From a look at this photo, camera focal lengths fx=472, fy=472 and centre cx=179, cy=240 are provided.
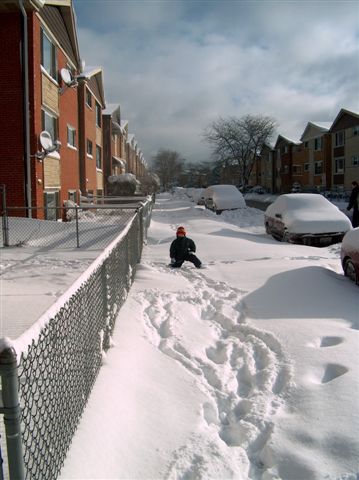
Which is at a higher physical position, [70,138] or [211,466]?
[70,138]

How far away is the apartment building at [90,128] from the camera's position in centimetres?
2367

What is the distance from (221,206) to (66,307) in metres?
22.6

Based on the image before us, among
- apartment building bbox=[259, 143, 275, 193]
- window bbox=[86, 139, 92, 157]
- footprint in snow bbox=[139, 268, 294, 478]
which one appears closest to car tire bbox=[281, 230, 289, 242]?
footprint in snow bbox=[139, 268, 294, 478]

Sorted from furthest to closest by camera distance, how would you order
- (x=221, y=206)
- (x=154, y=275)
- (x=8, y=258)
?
(x=221, y=206), (x=8, y=258), (x=154, y=275)

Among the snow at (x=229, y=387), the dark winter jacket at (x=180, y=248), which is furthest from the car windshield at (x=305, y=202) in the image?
the snow at (x=229, y=387)

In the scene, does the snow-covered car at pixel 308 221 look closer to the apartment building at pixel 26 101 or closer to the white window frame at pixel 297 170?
the apartment building at pixel 26 101

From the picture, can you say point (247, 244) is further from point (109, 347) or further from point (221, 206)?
point (221, 206)

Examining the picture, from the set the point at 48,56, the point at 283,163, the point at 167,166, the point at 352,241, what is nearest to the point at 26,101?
the point at 48,56

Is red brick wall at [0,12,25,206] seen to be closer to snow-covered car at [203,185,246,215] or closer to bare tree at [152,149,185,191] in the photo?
snow-covered car at [203,185,246,215]

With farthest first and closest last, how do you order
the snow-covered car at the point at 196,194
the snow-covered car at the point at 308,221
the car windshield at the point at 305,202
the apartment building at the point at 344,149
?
the apartment building at the point at 344,149, the snow-covered car at the point at 196,194, the car windshield at the point at 305,202, the snow-covered car at the point at 308,221

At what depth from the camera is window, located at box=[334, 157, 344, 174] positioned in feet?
149

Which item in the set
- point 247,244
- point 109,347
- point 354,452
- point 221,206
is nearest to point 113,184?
point 221,206

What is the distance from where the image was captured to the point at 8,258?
1065 cm

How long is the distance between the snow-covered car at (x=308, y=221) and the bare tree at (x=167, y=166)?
9420 centimetres
